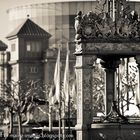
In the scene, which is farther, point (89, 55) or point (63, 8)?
point (63, 8)

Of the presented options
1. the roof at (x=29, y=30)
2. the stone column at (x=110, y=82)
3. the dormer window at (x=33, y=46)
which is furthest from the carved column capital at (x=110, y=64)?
the dormer window at (x=33, y=46)

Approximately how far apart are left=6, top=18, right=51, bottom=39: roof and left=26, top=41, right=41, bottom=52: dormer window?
1.79 meters

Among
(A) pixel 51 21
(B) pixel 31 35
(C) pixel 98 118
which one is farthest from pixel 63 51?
(C) pixel 98 118

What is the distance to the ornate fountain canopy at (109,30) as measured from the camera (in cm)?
5394

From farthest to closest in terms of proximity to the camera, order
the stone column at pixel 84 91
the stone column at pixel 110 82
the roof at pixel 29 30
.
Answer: the roof at pixel 29 30
the stone column at pixel 110 82
the stone column at pixel 84 91

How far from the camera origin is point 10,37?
599 feet

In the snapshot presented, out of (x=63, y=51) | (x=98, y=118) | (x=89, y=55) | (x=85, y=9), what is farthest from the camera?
(x=85, y=9)

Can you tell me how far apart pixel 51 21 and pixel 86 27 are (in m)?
137

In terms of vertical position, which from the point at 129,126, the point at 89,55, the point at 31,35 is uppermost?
the point at 31,35

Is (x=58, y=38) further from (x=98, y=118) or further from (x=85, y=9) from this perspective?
(x=98, y=118)

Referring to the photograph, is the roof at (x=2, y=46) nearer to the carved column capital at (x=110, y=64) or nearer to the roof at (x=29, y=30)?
the roof at (x=29, y=30)

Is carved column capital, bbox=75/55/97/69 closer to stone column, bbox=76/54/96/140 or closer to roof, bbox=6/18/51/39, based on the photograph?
stone column, bbox=76/54/96/140

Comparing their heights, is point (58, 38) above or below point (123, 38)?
above

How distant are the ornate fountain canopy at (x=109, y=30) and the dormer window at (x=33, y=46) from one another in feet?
407
